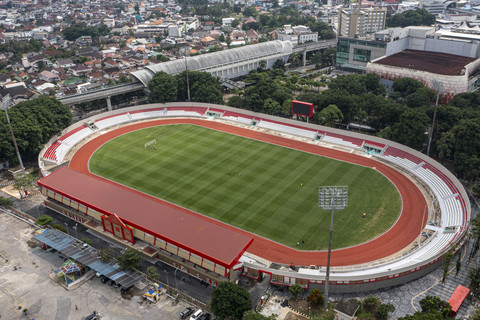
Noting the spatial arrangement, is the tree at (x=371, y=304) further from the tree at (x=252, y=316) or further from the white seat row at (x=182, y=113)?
the white seat row at (x=182, y=113)

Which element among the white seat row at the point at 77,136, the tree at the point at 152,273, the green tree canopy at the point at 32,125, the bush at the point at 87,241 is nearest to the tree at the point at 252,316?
the tree at the point at 152,273

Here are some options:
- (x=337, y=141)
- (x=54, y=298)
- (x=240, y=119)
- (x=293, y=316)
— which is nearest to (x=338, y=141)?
(x=337, y=141)

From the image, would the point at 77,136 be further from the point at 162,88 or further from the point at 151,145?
the point at 162,88

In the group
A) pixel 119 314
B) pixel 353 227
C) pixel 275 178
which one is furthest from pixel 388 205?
pixel 119 314

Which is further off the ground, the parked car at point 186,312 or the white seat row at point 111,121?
the white seat row at point 111,121

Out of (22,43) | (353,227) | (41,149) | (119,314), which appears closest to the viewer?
(119,314)

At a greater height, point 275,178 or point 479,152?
point 479,152

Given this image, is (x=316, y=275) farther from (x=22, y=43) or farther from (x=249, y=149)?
(x=22, y=43)
